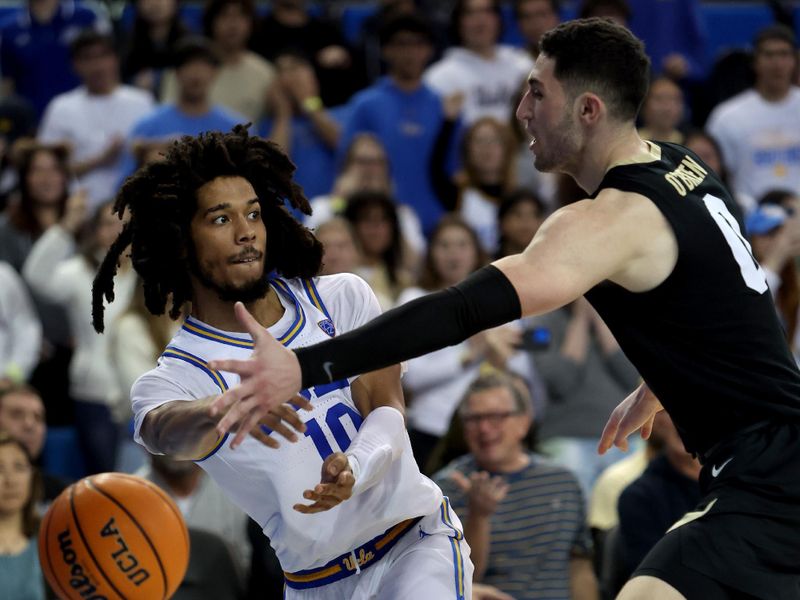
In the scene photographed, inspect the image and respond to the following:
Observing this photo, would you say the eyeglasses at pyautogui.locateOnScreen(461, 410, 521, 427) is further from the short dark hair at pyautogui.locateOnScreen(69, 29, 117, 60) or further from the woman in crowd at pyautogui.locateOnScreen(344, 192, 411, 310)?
the short dark hair at pyautogui.locateOnScreen(69, 29, 117, 60)

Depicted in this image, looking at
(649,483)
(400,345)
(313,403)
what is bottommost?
(649,483)

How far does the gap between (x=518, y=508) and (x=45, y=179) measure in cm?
443

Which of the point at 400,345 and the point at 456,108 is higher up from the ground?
the point at 400,345

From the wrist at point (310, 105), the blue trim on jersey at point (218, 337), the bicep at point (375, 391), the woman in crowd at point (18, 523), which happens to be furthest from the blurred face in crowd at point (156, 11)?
the bicep at point (375, 391)

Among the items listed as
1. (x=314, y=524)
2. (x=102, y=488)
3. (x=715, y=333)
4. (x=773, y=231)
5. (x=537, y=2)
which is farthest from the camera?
(x=537, y=2)

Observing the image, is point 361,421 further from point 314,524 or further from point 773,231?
point 773,231

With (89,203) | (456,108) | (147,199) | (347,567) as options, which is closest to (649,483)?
(347,567)

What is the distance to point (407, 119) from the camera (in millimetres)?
10508

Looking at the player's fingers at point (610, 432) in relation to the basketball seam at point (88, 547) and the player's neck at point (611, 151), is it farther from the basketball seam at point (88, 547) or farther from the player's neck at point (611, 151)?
the basketball seam at point (88, 547)

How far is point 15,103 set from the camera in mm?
10594

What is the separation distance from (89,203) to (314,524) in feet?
21.3

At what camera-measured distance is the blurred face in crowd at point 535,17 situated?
11.4m

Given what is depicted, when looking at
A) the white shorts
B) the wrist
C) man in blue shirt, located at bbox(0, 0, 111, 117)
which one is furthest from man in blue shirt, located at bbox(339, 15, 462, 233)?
the white shorts

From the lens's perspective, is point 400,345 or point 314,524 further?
point 314,524
